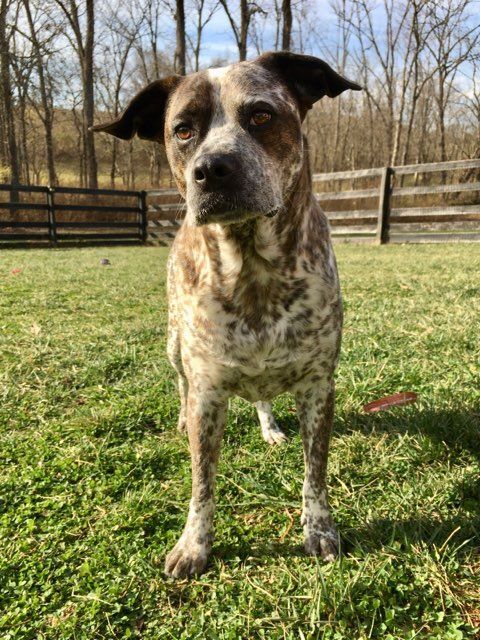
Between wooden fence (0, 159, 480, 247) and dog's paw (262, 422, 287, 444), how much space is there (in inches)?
314

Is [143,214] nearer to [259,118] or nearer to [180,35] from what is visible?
[180,35]

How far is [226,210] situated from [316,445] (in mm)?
998

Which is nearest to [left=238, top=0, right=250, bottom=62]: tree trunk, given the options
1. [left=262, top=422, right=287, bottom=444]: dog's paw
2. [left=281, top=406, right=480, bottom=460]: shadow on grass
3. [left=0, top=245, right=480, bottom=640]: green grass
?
[left=0, top=245, right=480, bottom=640]: green grass

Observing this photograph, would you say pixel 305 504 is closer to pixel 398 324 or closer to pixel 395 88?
pixel 398 324

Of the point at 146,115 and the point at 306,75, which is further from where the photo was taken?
the point at 146,115

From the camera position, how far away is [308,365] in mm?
1860

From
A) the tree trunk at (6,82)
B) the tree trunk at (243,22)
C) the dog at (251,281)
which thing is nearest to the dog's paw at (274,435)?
the dog at (251,281)

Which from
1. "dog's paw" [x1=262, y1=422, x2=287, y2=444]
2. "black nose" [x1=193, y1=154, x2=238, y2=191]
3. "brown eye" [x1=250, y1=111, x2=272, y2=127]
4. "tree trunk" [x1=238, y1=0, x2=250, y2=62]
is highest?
"tree trunk" [x1=238, y1=0, x2=250, y2=62]

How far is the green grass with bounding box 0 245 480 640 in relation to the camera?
1502 mm

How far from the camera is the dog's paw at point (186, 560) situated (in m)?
1.70

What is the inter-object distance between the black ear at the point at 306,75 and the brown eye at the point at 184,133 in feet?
1.50

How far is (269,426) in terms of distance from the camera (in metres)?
2.61

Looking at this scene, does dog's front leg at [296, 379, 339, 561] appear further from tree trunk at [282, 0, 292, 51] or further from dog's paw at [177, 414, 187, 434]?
tree trunk at [282, 0, 292, 51]

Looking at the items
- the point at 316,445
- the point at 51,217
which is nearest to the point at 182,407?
the point at 316,445
